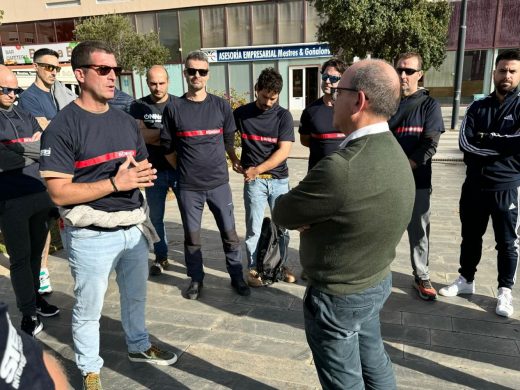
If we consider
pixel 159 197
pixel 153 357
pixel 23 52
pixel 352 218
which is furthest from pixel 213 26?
pixel 352 218

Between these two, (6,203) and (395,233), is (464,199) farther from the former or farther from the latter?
(6,203)

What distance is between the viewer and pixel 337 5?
596 inches

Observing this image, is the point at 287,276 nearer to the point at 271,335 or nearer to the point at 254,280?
the point at 254,280

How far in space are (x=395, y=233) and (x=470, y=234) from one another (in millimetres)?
2345

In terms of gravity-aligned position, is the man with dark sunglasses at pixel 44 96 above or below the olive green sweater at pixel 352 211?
above

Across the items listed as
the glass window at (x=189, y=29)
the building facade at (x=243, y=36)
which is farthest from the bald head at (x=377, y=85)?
the glass window at (x=189, y=29)

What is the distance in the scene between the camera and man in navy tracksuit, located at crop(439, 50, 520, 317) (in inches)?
132

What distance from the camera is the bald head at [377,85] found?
177 cm

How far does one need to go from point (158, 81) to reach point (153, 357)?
2.69 metres

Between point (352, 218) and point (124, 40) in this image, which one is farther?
point (124, 40)

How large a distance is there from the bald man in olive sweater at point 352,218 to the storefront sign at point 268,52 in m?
24.1

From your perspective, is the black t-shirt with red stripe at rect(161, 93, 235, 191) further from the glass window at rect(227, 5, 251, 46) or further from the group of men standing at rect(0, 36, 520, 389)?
the glass window at rect(227, 5, 251, 46)

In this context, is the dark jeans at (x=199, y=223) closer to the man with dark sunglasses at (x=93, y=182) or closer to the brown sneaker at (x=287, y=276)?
the brown sneaker at (x=287, y=276)

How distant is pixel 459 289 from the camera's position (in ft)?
12.8
